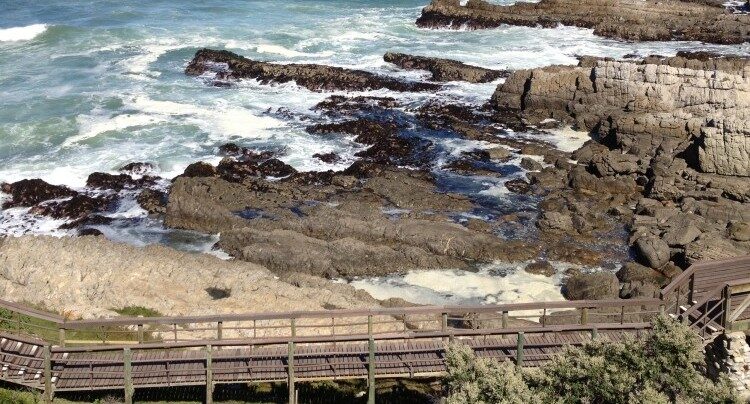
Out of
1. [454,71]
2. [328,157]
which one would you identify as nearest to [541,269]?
[328,157]

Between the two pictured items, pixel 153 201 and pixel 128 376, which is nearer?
pixel 128 376

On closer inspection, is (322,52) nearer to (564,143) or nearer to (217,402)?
(564,143)

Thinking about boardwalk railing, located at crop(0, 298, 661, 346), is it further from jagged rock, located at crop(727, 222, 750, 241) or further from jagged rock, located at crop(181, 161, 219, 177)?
jagged rock, located at crop(181, 161, 219, 177)

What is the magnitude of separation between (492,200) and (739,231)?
31.3 ft

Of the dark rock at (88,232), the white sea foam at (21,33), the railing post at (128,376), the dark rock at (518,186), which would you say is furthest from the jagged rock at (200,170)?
the white sea foam at (21,33)

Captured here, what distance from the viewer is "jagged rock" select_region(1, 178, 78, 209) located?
107 feet

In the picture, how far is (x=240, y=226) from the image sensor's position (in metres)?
28.7

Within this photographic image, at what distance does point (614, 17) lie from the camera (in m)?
64.8

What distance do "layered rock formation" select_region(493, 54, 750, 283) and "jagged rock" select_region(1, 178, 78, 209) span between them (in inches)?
820

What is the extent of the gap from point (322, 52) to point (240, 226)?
32.6m

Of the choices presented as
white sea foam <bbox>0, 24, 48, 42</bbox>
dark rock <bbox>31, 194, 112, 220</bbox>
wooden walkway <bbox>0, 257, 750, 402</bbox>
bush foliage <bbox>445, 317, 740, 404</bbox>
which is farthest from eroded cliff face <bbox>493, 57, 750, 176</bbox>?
white sea foam <bbox>0, 24, 48, 42</bbox>

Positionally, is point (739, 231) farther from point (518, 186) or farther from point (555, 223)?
point (518, 186)

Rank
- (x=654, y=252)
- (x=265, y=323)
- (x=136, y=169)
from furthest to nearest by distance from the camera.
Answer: (x=136, y=169), (x=654, y=252), (x=265, y=323)

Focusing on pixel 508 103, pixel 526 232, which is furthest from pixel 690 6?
pixel 526 232
